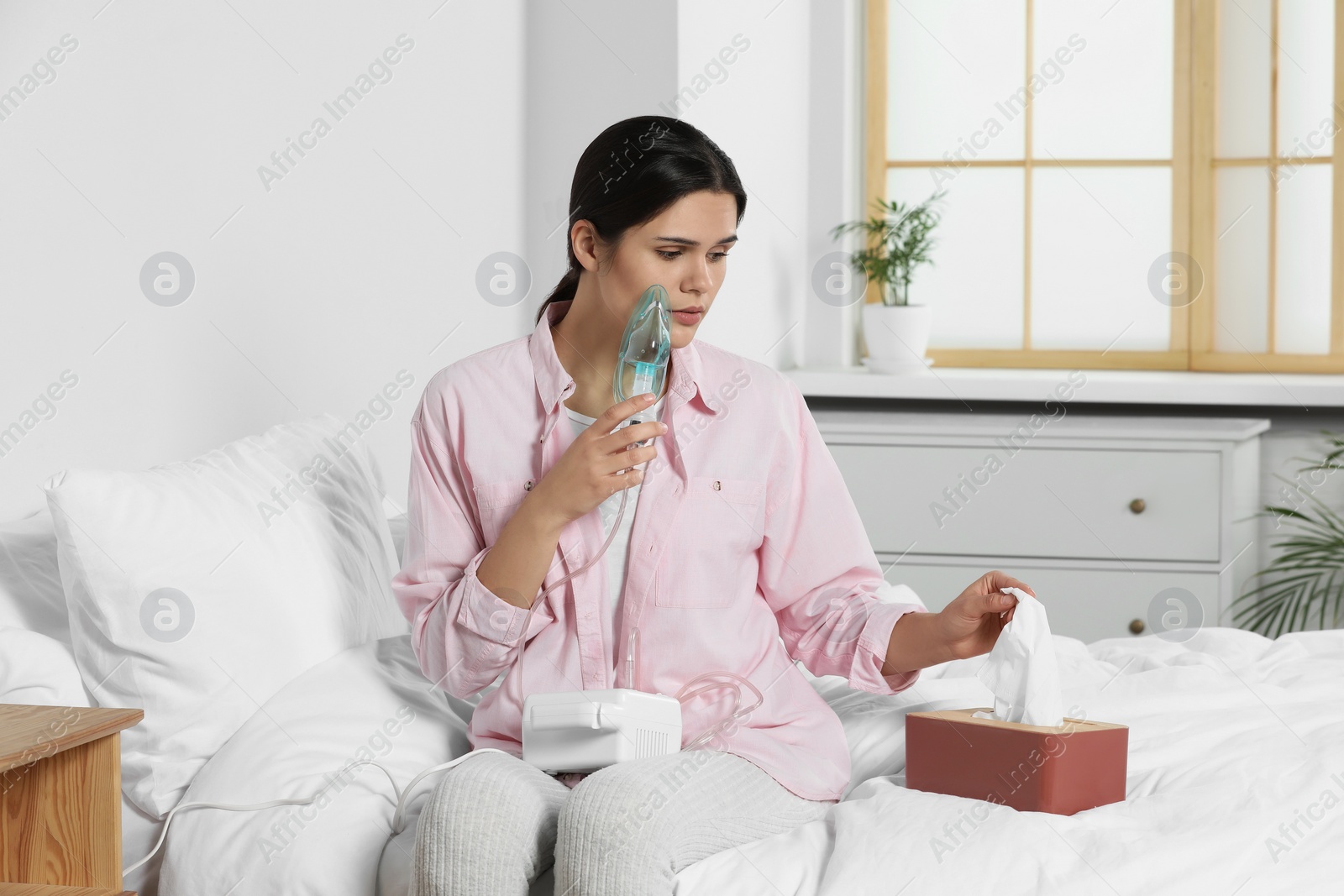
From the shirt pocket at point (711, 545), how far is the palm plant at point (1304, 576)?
183 cm

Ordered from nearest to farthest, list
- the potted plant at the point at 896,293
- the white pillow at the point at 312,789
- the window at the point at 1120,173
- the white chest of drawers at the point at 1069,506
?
the white pillow at the point at 312,789 → the white chest of drawers at the point at 1069,506 → the window at the point at 1120,173 → the potted plant at the point at 896,293

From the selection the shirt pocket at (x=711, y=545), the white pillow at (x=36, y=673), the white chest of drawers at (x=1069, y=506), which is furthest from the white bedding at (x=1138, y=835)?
the white chest of drawers at (x=1069, y=506)

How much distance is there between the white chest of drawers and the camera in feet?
8.86

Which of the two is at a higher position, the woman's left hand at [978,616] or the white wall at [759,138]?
the white wall at [759,138]

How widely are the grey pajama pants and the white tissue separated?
0.85 ft

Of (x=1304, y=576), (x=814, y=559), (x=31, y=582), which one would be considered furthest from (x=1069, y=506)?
(x=31, y=582)

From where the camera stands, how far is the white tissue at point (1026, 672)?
3.78 feet

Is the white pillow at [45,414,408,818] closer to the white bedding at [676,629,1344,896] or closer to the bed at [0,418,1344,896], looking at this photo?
the bed at [0,418,1344,896]

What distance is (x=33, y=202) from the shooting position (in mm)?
1344

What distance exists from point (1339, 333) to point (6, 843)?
3131mm

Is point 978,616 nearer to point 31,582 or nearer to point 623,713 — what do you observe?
point 623,713

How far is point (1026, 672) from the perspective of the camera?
1.16 metres

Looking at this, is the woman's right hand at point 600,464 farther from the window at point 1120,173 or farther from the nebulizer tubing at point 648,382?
the window at point 1120,173

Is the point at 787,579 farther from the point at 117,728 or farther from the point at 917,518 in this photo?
the point at 917,518
